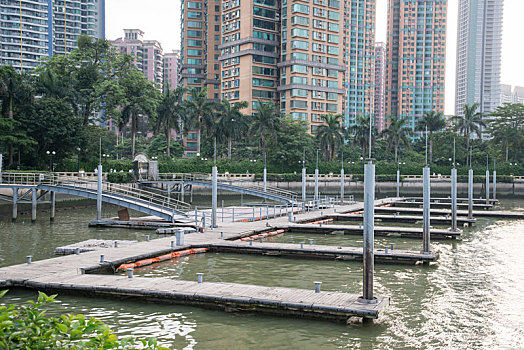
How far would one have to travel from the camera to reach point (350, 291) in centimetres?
2098

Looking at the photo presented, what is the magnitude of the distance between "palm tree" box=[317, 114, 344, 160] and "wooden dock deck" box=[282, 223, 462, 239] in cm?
6584

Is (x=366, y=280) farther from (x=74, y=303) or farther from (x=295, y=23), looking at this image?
(x=295, y=23)

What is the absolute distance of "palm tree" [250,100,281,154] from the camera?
9569cm

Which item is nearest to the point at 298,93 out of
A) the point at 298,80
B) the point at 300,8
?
the point at 298,80

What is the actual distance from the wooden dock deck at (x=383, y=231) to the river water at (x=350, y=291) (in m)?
2.13

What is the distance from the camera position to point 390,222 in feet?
160

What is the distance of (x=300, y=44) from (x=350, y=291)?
4204 inches

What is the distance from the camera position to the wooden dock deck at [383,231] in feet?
120

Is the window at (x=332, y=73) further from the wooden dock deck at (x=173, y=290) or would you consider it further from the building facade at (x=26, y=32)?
the wooden dock deck at (x=173, y=290)

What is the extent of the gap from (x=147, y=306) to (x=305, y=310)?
216 inches

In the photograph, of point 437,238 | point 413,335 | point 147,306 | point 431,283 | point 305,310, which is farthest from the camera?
point 437,238

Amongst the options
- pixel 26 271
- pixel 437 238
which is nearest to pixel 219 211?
pixel 437 238

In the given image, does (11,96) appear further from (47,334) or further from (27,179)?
(47,334)

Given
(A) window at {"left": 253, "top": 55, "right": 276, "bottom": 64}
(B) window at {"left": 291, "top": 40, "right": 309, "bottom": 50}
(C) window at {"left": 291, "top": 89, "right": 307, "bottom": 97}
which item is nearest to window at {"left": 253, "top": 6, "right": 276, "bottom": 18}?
(A) window at {"left": 253, "top": 55, "right": 276, "bottom": 64}
